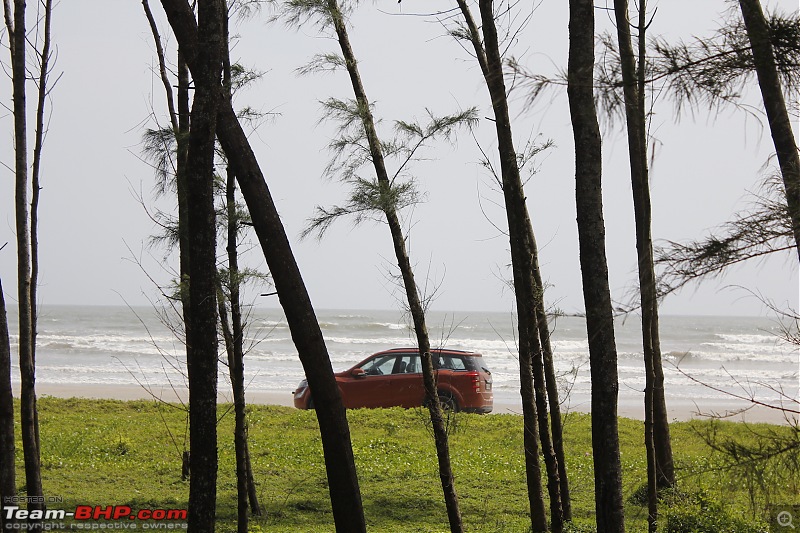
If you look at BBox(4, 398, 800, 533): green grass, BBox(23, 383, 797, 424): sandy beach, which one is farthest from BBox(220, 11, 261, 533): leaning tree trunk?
BBox(23, 383, 797, 424): sandy beach

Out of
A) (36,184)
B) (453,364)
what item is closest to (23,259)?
(36,184)

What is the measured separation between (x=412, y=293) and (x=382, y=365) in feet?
29.5

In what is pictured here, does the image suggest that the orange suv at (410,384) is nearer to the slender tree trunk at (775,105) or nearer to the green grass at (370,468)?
the green grass at (370,468)

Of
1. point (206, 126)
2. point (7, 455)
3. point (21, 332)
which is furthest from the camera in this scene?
point (21, 332)

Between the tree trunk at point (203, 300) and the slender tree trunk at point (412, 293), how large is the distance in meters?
2.37

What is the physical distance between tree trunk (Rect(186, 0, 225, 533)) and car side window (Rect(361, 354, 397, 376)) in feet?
35.3

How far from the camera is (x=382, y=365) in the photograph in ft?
51.6

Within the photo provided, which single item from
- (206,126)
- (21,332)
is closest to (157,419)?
(21,332)

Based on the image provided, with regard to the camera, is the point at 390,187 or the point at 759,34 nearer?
the point at 759,34

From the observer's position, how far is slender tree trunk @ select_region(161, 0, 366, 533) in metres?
5.20

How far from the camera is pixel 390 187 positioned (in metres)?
7.03

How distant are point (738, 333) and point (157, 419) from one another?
5461 cm

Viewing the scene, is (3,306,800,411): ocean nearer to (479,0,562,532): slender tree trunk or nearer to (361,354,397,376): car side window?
(361,354,397,376): car side window

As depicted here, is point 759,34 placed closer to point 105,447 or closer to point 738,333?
point 105,447
